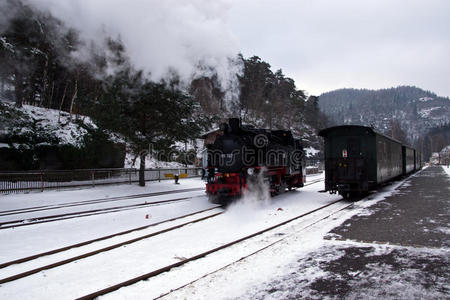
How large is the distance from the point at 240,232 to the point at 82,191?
11.7m

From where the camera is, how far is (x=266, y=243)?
6383 millimetres

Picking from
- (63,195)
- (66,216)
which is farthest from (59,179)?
(66,216)

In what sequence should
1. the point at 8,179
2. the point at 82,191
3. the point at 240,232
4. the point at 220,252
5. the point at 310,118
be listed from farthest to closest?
the point at 310,118 < the point at 82,191 < the point at 8,179 < the point at 240,232 < the point at 220,252

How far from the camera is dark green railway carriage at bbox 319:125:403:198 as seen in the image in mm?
12445

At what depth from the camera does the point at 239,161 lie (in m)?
11.1

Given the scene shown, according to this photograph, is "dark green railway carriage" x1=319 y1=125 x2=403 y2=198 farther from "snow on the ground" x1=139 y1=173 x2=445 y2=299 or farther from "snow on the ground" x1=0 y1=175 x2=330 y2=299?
"snow on the ground" x1=139 y1=173 x2=445 y2=299

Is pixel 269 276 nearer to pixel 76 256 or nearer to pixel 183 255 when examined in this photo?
pixel 183 255

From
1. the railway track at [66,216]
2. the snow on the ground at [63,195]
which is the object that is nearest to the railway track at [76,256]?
the railway track at [66,216]

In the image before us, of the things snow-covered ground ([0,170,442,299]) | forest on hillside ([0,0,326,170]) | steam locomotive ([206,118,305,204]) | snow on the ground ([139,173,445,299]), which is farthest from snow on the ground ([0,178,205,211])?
snow on the ground ([139,173,445,299])

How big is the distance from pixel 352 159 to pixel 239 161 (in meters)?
5.10

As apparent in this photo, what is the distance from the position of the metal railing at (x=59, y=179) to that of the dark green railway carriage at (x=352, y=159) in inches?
507

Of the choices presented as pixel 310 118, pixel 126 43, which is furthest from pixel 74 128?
pixel 310 118

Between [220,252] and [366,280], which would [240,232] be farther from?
[366,280]

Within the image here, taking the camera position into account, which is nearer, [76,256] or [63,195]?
[76,256]
